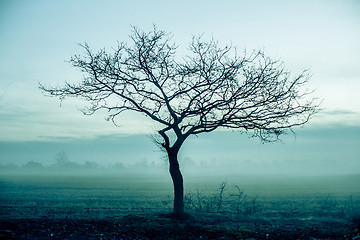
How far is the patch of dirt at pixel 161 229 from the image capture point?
11.8 meters

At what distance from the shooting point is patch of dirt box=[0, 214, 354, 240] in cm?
1181

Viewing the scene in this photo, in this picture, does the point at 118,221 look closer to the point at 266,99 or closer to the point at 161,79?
the point at 161,79

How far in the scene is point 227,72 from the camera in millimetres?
15914

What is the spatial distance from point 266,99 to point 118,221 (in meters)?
9.91

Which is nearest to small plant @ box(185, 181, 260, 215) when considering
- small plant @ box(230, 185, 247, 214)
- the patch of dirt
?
small plant @ box(230, 185, 247, 214)

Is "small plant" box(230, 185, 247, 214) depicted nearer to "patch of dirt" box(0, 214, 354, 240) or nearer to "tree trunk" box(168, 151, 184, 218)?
"patch of dirt" box(0, 214, 354, 240)

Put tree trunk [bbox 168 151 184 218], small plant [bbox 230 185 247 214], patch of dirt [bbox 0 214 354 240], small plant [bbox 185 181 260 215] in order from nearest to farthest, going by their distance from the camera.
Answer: patch of dirt [bbox 0 214 354 240] < tree trunk [bbox 168 151 184 218] < small plant [bbox 185 181 260 215] < small plant [bbox 230 185 247 214]

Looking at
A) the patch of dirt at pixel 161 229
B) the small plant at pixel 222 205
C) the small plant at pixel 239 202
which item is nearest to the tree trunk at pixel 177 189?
the patch of dirt at pixel 161 229

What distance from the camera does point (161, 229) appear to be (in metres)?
13.7

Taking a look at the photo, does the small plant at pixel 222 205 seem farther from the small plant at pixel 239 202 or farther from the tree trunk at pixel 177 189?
the tree trunk at pixel 177 189

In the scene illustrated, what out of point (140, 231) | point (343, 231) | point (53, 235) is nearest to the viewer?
point (53, 235)

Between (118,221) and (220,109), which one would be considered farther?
(220,109)

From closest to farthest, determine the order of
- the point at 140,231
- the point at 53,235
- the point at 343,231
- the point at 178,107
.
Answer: the point at 53,235 → the point at 140,231 → the point at 343,231 → the point at 178,107

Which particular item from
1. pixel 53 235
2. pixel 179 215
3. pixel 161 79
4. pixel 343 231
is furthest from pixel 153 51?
pixel 343 231
